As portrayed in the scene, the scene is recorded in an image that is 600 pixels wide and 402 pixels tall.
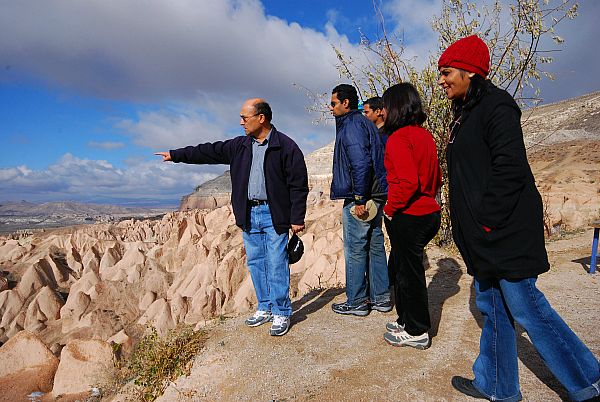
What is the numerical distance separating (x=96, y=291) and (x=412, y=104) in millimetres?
13808

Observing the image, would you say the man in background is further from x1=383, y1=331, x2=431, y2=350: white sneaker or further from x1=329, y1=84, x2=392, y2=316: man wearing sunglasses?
x1=383, y1=331, x2=431, y2=350: white sneaker

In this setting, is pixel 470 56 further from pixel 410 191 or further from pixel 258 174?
pixel 258 174

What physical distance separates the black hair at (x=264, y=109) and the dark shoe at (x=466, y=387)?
238 cm

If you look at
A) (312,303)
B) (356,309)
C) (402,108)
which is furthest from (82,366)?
(402,108)

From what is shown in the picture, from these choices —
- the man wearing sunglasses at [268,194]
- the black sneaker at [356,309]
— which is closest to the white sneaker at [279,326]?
the man wearing sunglasses at [268,194]

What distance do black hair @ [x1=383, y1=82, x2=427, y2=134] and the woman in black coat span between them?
594 mm

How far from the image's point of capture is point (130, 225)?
34.2 meters

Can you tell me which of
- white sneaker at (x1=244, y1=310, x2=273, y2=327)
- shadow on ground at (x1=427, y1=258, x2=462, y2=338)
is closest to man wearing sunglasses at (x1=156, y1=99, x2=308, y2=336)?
white sneaker at (x1=244, y1=310, x2=273, y2=327)

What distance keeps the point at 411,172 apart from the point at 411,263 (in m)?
0.67

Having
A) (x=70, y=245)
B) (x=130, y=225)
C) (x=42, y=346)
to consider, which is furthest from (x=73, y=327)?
(x=130, y=225)

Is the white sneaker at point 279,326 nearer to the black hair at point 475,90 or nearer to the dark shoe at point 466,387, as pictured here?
the dark shoe at point 466,387

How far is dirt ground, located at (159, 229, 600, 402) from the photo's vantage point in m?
2.63

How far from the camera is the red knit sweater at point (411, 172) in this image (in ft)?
8.71

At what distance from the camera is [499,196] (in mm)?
1880
